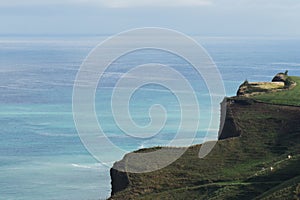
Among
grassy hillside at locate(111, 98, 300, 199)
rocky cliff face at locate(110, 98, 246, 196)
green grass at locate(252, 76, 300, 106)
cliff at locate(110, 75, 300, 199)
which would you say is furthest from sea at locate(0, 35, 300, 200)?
green grass at locate(252, 76, 300, 106)

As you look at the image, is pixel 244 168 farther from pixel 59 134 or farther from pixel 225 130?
pixel 59 134

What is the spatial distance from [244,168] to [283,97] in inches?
519

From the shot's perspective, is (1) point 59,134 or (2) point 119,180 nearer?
(2) point 119,180

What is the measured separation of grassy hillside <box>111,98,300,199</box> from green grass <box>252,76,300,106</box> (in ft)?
3.75

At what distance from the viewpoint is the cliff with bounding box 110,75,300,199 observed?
2711cm

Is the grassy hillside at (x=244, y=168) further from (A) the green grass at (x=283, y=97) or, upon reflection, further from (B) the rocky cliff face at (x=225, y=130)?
(A) the green grass at (x=283, y=97)

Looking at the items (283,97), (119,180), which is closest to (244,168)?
(119,180)

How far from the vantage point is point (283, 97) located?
4297 cm

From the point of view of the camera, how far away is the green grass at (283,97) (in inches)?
1638

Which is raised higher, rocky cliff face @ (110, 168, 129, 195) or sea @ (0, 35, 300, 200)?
sea @ (0, 35, 300, 200)

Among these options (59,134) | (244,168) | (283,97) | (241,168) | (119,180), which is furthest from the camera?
(59,134)

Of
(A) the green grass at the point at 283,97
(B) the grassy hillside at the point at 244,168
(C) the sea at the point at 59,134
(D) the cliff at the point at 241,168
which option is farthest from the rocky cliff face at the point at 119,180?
(A) the green grass at the point at 283,97

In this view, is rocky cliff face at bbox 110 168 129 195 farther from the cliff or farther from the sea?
the sea

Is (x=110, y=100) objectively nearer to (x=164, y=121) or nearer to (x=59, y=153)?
(x=164, y=121)
